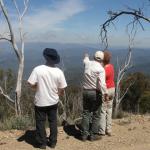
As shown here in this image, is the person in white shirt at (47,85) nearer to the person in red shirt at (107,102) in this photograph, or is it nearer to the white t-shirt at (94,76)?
the white t-shirt at (94,76)

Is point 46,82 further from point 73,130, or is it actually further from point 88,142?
point 73,130

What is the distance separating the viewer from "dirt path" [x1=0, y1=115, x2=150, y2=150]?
7523mm

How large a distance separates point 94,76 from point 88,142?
1.36 meters

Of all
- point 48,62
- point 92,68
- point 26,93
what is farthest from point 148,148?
point 26,93

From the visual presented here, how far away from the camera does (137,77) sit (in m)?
43.6

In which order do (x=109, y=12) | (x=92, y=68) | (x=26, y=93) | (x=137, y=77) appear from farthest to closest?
(x=137, y=77), (x=26, y=93), (x=109, y=12), (x=92, y=68)

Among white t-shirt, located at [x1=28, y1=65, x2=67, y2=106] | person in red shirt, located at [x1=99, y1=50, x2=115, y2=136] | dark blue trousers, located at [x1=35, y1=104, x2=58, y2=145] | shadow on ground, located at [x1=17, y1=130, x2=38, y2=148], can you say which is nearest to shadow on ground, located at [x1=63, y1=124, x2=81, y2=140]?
person in red shirt, located at [x1=99, y1=50, x2=115, y2=136]

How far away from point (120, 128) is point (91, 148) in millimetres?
1723

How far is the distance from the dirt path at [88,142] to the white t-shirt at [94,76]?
3.70 feet

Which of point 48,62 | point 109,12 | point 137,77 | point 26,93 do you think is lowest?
point 137,77

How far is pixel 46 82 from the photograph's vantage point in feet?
22.7

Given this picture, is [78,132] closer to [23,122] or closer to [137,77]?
[23,122]

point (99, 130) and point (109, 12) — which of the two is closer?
point (99, 130)

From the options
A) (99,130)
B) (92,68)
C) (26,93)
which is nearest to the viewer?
(92,68)
